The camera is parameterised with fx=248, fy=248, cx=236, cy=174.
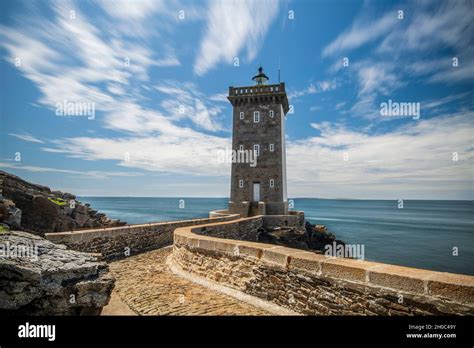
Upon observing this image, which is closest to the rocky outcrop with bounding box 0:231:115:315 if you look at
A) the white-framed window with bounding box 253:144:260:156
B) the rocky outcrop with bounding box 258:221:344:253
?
the rocky outcrop with bounding box 258:221:344:253

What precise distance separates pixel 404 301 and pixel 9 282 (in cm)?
530

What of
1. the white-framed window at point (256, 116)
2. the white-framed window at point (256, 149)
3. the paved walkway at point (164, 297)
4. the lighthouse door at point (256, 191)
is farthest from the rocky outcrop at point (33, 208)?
the white-framed window at point (256, 116)

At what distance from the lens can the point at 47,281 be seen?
338cm

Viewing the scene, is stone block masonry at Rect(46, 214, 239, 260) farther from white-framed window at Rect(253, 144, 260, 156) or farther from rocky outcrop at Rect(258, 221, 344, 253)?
white-framed window at Rect(253, 144, 260, 156)

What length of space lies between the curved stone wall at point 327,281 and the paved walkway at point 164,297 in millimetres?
505

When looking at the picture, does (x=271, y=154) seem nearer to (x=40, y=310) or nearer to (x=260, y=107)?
(x=260, y=107)

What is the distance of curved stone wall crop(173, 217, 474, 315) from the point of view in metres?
3.27

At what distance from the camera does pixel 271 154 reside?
20.8 m

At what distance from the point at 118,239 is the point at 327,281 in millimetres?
7668

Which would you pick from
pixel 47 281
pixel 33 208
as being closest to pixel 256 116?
pixel 33 208

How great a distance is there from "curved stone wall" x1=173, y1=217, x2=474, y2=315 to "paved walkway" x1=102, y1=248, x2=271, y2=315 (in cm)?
50

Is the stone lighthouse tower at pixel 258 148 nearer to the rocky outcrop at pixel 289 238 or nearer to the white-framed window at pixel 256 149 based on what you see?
the white-framed window at pixel 256 149

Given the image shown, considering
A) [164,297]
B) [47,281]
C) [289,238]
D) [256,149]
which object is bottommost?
[289,238]

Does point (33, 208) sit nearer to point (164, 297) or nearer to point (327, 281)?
point (164, 297)
